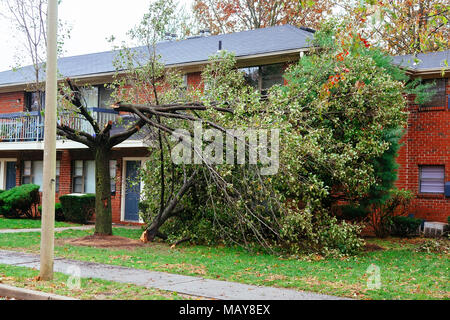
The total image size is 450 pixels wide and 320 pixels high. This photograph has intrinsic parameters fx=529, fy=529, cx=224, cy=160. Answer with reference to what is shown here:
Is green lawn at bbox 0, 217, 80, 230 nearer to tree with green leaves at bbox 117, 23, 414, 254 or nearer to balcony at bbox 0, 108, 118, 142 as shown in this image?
balcony at bbox 0, 108, 118, 142

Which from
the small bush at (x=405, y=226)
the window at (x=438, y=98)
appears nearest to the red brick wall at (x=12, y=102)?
the small bush at (x=405, y=226)

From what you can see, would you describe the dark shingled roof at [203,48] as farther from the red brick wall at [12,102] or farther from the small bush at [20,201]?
the small bush at [20,201]

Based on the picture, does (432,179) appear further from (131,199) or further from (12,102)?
(12,102)

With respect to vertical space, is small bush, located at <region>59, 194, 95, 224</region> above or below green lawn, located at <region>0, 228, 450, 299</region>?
above

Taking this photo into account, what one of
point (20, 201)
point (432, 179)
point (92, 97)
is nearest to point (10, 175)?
point (20, 201)

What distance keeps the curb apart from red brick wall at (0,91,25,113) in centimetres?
1867

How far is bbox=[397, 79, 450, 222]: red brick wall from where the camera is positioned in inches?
683

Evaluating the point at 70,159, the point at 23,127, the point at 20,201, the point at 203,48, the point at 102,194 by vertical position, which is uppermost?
the point at 203,48

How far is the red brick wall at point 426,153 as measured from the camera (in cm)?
1736

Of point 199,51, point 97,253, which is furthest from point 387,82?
point 199,51

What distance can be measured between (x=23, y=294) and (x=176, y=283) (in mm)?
2340

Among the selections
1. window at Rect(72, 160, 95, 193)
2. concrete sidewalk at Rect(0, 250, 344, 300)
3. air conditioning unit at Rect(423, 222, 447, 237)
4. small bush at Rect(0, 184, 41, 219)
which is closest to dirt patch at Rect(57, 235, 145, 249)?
concrete sidewalk at Rect(0, 250, 344, 300)

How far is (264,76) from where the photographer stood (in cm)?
1850

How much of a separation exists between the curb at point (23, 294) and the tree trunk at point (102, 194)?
6.64 meters
